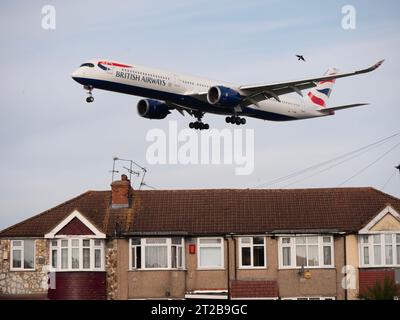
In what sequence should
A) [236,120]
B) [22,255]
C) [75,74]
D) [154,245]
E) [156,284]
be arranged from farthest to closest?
[236,120], [75,74], [22,255], [154,245], [156,284]

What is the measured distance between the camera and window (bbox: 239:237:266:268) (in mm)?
63466

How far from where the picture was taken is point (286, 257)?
209 ft

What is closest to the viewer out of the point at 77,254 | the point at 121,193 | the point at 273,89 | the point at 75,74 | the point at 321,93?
the point at 77,254

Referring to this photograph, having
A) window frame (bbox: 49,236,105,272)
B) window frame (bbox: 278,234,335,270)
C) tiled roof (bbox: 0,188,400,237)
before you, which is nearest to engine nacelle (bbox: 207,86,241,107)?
tiled roof (bbox: 0,188,400,237)

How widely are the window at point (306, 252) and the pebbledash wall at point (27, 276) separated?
13759mm

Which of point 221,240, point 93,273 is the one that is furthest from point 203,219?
point 93,273

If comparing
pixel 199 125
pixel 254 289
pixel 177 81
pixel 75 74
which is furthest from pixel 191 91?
pixel 254 289

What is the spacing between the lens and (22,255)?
65188 millimetres

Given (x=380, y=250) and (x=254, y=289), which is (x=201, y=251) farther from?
(x=380, y=250)

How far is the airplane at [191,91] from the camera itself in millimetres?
70688

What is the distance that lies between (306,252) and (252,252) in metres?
3.14

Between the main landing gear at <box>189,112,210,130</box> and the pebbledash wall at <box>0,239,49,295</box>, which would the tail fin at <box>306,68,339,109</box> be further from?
the pebbledash wall at <box>0,239,49,295</box>

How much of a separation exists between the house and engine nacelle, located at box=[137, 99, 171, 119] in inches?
443

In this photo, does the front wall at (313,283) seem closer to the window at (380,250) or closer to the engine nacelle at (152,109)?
the window at (380,250)
